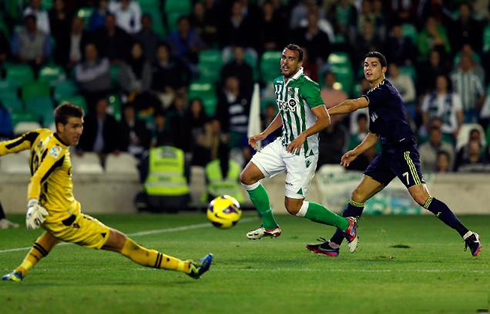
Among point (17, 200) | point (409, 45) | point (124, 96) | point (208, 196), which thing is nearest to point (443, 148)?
point (409, 45)

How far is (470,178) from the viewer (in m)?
18.6

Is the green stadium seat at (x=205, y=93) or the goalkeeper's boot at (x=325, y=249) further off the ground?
the green stadium seat at (x=205, y=93)

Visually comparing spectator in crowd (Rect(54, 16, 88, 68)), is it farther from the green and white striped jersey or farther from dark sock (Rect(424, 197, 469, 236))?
dark sock (Rect(424, 197, 469, 236))

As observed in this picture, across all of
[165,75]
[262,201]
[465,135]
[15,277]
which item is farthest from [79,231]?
[165,75]

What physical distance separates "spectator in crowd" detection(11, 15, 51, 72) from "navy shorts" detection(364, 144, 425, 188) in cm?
1210

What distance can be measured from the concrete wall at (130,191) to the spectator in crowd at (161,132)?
817mm

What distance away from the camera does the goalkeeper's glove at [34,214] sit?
7.38 meters

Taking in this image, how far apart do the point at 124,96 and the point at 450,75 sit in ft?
20.3

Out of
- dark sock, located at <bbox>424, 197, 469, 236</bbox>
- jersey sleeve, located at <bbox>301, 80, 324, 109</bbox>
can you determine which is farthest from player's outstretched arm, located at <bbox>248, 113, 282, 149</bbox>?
dark sock, located at <bbox>424, 197, 469, 236</bbox>

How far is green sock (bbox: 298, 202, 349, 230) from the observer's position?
10.5 meters

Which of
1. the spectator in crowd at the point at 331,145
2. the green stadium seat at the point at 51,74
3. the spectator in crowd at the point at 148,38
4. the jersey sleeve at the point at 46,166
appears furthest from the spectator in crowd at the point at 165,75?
the jersey sleeve at the point at 46,166

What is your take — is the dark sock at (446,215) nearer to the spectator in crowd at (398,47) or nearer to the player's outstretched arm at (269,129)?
the player's outstretched arm at (269,129)

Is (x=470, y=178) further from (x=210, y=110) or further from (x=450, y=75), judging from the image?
(x=210, y=110)

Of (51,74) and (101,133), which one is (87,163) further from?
(51,74)
